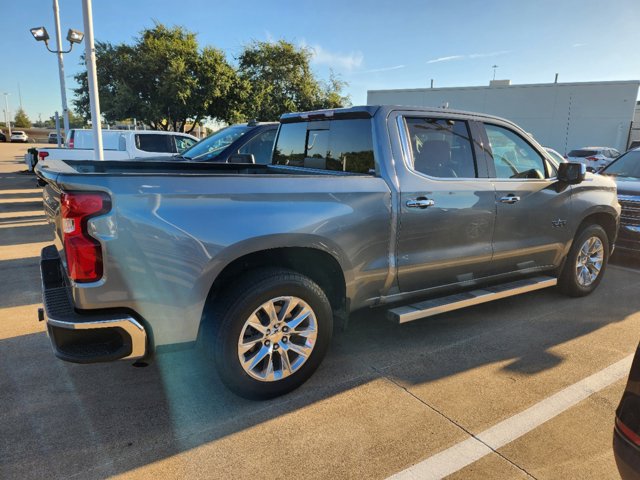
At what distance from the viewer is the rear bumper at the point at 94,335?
2.34m

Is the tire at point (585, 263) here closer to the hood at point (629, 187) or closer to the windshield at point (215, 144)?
the hood at point (629, 187)

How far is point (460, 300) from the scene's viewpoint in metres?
3.78

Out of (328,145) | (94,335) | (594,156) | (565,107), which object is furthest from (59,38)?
(565,107)

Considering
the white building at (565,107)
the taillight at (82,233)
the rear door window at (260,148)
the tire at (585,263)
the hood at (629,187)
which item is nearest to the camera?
the taillight at (82,233)

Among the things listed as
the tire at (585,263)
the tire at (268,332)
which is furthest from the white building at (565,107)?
the tire at (268,332)

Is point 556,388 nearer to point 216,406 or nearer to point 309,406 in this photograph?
point 309,406

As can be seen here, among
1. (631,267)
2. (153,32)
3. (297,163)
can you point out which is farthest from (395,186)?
(153,32)

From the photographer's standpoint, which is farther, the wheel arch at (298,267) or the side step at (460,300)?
the side step at (460,300)

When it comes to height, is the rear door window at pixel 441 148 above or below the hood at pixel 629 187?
above

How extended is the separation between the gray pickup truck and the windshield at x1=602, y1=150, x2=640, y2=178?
11.2 ft

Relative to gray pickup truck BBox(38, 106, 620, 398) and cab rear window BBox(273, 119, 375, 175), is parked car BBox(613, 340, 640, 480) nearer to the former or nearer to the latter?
gray pickup truck BBox(38, 106, 620, 398)

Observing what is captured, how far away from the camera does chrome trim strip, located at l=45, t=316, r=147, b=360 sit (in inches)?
91.2

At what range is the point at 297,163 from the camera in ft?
14.4

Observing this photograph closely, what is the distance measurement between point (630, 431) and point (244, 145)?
665 cm
